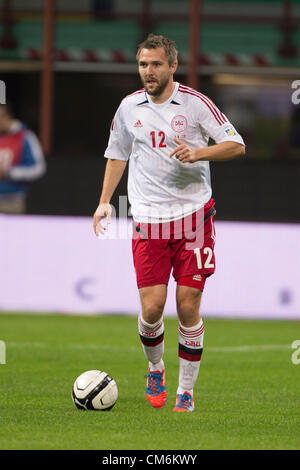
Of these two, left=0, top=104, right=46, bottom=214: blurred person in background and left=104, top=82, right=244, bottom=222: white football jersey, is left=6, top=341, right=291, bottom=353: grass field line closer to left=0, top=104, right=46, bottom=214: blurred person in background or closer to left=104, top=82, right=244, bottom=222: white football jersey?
left=104, top=82, right=244, bottom=222: white football jersey

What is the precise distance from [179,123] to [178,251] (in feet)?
2.73

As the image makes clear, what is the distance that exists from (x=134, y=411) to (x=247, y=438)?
3.83 ft

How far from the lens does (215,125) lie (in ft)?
23.9

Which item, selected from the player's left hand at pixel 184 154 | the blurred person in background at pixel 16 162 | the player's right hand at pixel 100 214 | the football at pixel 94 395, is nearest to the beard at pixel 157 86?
the player's left hand at pixel 184 154

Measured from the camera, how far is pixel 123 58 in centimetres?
1938

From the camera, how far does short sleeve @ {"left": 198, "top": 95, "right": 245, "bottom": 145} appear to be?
23.7 feet

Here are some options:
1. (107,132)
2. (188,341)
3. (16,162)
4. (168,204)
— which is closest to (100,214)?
(168,204)

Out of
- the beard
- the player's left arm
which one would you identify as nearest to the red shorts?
the player's left arm

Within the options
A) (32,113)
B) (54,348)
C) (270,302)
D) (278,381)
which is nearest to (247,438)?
(278,381)

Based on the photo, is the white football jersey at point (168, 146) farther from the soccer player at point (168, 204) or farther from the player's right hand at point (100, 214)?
the player's right hand at point (100, 214)

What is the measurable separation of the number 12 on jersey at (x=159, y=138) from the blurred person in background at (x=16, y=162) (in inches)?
299

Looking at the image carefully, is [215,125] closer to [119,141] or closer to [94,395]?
[119,141]

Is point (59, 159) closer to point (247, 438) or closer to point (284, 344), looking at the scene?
point (284, 344)

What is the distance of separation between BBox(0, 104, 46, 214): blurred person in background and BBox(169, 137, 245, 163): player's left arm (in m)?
7.96
